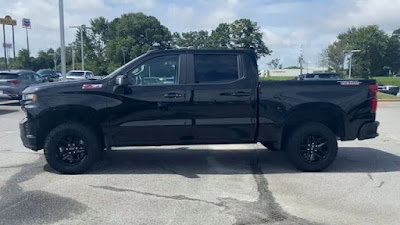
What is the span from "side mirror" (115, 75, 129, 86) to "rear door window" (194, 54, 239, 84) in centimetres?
111

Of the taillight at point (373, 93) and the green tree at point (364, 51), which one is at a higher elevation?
the green tree at point (364, 51)

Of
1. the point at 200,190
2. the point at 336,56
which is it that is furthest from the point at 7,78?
the point at 336,56

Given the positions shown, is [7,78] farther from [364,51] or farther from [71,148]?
[364,51]

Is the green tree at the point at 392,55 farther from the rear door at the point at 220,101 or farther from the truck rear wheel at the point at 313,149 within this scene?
the rear door at the point at 220,101

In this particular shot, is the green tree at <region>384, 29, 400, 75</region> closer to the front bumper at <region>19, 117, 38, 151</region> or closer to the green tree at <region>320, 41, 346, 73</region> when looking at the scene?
the green tree at <region>320, 41, 346, 73</region>

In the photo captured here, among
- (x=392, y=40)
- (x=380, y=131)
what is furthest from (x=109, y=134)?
(x=392, y=40)

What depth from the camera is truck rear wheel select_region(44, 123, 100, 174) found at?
21.4ft

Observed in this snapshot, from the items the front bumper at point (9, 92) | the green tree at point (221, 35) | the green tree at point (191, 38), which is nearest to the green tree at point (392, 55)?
the green tree at point (221, 35)

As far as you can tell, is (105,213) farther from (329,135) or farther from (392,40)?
(392,40)

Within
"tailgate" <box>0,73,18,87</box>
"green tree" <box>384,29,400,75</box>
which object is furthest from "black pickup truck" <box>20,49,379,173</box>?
"green tree" <box>384,29,400,75</box>

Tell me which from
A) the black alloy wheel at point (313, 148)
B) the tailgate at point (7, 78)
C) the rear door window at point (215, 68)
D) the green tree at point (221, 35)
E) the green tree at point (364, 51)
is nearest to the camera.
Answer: the rear door window at point (215, 68)

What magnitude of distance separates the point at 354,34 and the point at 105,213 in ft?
256

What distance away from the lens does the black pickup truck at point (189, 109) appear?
257 inches

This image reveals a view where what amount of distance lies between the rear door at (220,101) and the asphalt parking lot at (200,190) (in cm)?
66
